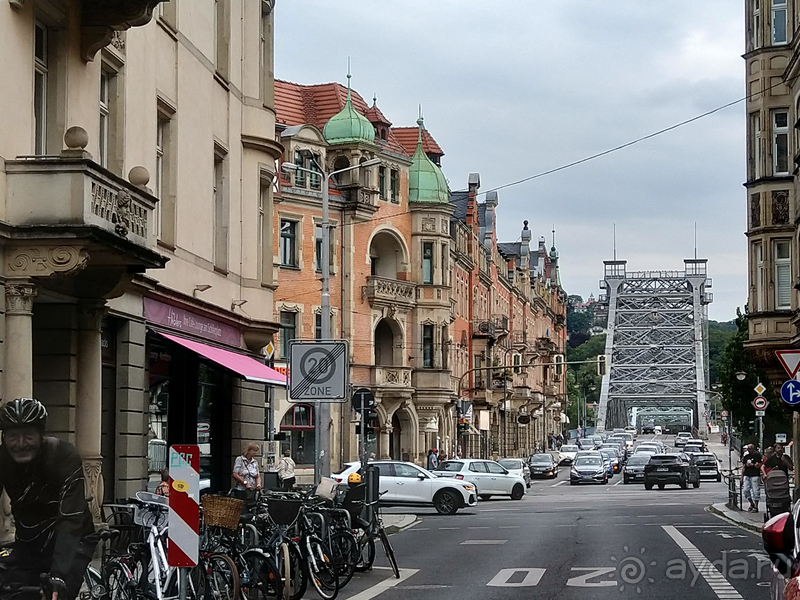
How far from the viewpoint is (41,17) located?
17625mm

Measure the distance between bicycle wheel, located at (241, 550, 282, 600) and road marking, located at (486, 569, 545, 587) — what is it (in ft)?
11.5

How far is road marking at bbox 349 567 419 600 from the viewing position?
1538cm

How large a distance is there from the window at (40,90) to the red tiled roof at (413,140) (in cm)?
5511

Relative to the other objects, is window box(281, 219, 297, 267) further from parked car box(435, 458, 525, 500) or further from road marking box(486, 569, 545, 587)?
road marking box(486, 569, 545, 587)

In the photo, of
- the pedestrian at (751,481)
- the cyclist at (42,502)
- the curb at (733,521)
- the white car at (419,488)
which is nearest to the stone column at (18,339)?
the cyclist at (42,502)

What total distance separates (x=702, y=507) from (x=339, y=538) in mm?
24243

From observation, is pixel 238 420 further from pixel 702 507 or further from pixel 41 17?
pixel 702 507

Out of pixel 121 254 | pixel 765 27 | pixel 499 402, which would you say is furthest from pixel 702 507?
pixel 499 402

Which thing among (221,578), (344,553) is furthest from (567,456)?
(221,578)

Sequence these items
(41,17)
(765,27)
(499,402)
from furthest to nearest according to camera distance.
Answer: (499,402)
(765,27)
(41,17)

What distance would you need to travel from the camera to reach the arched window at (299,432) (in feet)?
182

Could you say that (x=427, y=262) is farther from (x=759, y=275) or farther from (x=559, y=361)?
(x=559, y=361)

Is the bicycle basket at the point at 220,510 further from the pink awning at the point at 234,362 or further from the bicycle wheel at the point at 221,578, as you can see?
the pink awning at the point at 234,362

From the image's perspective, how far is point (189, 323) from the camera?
2405 cm
